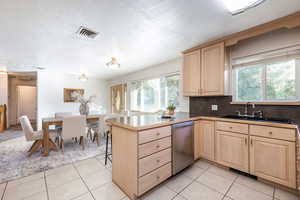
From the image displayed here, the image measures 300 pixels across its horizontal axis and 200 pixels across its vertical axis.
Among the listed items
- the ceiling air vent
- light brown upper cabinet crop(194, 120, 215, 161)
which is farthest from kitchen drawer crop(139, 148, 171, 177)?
the ceiling air vent

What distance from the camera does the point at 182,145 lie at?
6.45 feet

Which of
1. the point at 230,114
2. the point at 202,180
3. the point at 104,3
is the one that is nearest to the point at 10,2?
the point at 104,3

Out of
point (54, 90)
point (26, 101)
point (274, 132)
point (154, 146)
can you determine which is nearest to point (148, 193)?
point (154, 146)

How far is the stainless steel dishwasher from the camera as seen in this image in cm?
184

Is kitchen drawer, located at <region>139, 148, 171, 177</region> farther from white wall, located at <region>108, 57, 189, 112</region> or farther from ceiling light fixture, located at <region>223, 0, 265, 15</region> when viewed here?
ceiling light fixture, located at <region>223, 0, 265, 15</region>

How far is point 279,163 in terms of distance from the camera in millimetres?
1615

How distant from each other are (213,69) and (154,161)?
202 cm

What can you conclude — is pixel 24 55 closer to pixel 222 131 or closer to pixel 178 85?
pixel 178 85

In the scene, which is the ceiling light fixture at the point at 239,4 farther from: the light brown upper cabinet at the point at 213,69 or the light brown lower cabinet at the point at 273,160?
the light brown lower cabinet at the point at 273,160

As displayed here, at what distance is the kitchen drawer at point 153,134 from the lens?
1.45m

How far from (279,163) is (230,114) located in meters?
1.00

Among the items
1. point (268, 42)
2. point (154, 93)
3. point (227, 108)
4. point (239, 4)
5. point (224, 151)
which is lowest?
point (224, 151)

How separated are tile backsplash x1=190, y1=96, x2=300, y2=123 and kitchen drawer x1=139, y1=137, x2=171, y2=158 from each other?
4.80ft

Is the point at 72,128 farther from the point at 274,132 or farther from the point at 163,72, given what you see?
the point at 274,132
